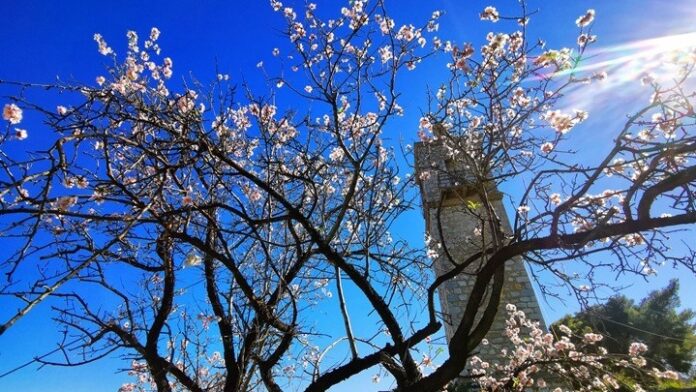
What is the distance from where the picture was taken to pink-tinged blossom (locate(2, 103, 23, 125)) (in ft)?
8.30

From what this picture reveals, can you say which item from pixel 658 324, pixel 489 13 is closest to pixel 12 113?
pixel 489 13

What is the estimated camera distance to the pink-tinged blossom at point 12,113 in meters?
2.53

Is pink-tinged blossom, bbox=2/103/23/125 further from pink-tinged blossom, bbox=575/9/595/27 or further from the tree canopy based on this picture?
the tree canopy

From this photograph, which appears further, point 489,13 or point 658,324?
point 658,324

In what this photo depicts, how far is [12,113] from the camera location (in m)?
2.55

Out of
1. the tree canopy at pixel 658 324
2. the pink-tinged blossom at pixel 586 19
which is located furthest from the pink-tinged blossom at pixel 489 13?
the tree canopy at pixel 658 324

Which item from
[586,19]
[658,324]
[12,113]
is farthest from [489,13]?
[658,324]

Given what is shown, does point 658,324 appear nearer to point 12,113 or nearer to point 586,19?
point 586,19

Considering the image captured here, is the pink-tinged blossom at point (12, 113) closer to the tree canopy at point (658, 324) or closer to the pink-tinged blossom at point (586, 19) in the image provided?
the pink-tinged blossom at point (586, 19)

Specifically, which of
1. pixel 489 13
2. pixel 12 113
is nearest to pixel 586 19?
pixel 489 13

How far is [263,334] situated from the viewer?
140 inches

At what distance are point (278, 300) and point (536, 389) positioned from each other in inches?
220

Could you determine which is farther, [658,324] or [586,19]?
[658,324]

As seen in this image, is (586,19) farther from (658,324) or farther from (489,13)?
(658,324)
